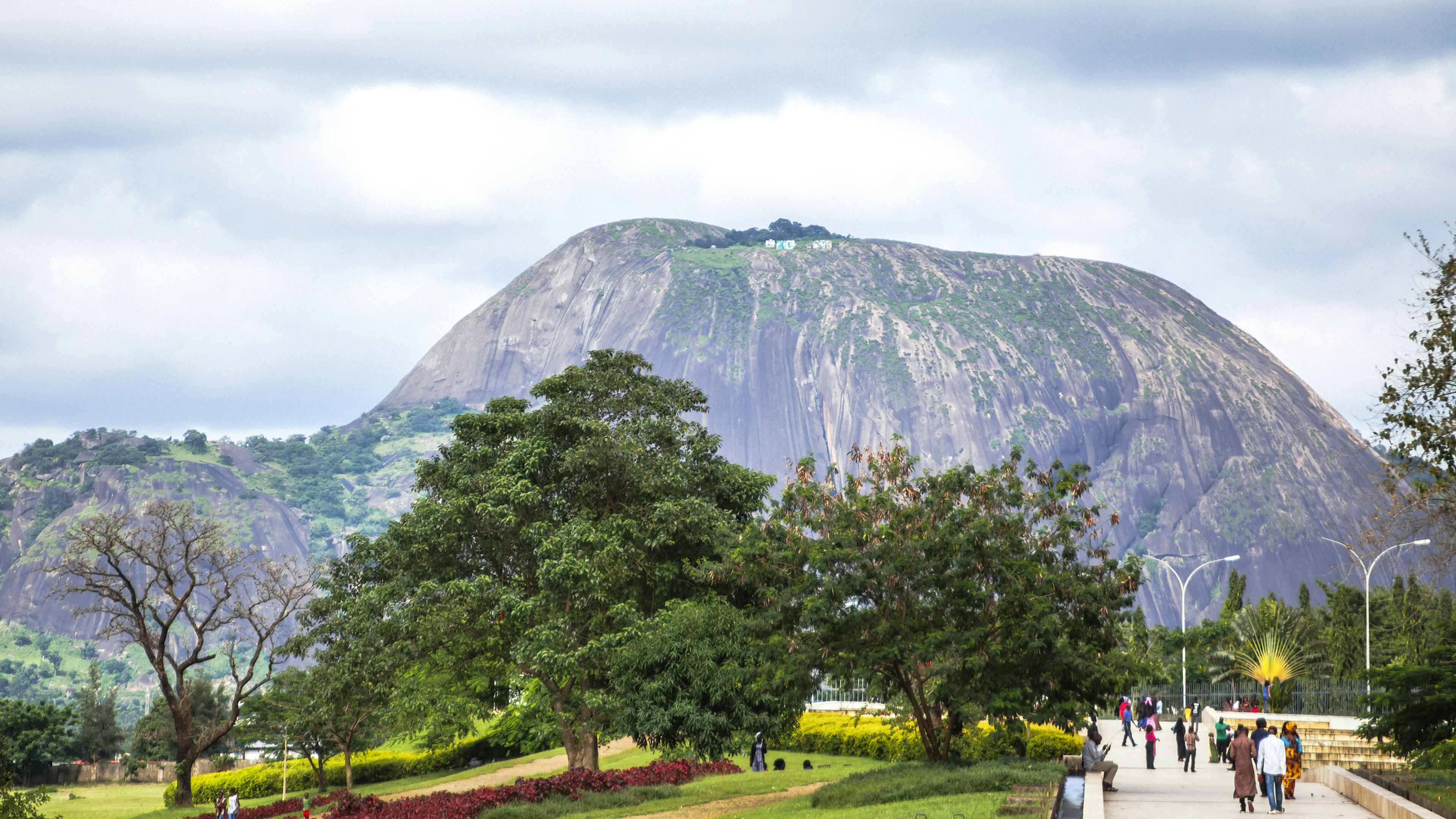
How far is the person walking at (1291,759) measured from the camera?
75.3 ft

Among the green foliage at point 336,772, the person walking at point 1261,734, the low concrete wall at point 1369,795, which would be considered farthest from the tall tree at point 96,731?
the person walking at point 1261,734

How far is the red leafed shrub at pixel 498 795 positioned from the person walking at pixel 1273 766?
1407 cm

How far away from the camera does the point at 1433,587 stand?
64.0m

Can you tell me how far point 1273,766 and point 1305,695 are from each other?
2891cm

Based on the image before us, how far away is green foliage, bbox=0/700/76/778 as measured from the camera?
61.4 m

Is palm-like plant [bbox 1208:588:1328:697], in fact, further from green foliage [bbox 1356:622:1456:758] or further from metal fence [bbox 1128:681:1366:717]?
green foliage [bbox 1356:622:1456:758]

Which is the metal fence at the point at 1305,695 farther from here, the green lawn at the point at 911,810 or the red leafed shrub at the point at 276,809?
the red leafed shrub at the point at 276,809

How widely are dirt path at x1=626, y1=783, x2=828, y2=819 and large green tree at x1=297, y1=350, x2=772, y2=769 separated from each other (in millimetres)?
4358

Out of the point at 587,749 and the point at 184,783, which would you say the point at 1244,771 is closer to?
the point at 587,749

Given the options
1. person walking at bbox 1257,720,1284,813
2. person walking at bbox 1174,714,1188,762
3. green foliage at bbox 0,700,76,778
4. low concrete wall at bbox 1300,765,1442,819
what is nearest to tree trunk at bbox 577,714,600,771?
person walking at bbox 1174,714,1188,762

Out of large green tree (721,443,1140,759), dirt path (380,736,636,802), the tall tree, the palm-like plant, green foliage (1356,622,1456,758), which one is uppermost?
large green tree (721,443,1140,759)

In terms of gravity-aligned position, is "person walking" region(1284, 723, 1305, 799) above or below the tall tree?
above

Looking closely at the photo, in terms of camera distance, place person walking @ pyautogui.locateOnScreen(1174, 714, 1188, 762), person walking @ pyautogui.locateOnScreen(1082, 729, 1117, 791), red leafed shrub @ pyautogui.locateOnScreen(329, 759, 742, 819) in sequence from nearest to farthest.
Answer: person walking @ pyautogui.locateOnScreen(1082, 729, 1117, 791)
red leafed shrub @ pyautogui.locateOnScreen(329, 759, 742, 819)
person walking @ pyautogui.locateOnScreen(1174, 714, 1188, 762)

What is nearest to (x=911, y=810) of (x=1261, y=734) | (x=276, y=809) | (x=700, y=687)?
(x=1261, y=734)
